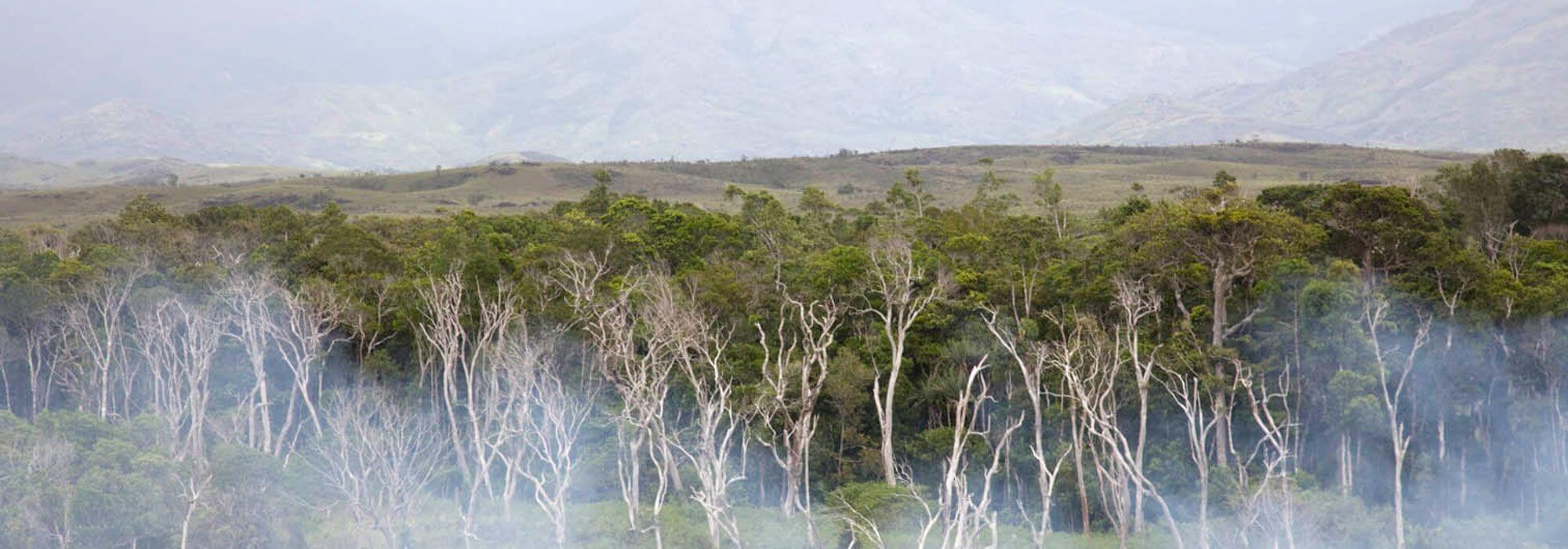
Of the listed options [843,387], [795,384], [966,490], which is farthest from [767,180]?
[966,490]

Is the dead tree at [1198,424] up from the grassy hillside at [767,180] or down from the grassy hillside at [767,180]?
down

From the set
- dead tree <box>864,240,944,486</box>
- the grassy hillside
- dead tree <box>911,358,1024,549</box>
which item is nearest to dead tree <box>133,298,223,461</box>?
dead tree <box>864,240,944,486</box>

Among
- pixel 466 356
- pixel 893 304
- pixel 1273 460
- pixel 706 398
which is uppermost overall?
pixel 893 304

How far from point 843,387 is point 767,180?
119972mm

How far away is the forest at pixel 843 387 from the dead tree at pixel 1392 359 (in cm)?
19

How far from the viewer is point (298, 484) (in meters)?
41.7

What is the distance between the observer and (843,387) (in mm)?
45281

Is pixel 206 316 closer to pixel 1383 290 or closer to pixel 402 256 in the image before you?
pixel 402 256

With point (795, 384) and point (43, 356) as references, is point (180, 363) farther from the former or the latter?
point (795, 384)

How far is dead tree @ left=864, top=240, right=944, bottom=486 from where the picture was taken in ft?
139

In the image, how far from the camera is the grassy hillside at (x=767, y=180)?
136 metres

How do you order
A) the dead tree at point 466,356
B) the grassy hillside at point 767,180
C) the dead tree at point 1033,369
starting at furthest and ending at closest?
the grassy hillside at point 767,180
the dead tree at point 466,356
the dead tree at point 1033,369

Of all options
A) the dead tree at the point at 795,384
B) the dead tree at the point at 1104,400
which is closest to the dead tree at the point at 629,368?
the dead tree at the point at 795,384

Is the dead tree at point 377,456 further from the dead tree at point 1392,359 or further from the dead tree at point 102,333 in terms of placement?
the dead tree at point 1392,359
